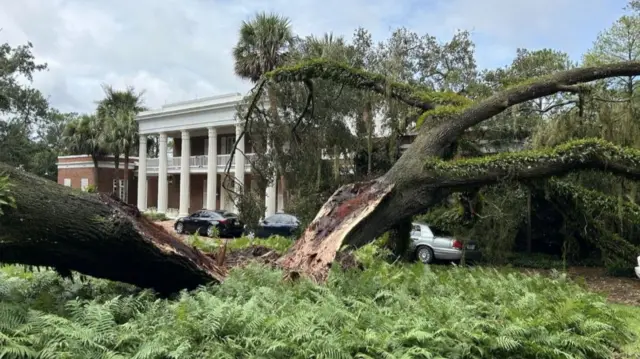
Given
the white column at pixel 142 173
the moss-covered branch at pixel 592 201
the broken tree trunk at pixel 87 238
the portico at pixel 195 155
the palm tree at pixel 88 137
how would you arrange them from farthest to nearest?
the palm tree at pixel 88 137 → the white column at pixel 142 173 → the portico at pixel 195 155 → the moss-covered branch at pixel 592 201 → the broken tree trunk at pixel 87 238

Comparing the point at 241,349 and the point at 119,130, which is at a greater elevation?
the point at 119,130

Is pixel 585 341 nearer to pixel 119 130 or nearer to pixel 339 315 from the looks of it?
pixel 339 315

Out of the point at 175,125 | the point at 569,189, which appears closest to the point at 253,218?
the point at 569,189

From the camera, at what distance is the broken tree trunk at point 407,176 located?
320 inches

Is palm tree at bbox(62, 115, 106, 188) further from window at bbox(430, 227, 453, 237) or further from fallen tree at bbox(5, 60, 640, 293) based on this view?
fallen tree at bbox(5, 60, 640, 293)

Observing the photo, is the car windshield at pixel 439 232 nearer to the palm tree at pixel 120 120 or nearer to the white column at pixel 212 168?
the white column at pixel 212 168

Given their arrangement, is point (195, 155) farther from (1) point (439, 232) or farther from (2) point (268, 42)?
(1) point (439, 232)

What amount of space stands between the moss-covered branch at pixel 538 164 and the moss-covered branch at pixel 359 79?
2.01 m

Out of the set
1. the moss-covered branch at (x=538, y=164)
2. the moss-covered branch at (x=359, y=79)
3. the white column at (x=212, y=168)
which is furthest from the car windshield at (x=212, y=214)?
the moss-covered branch at (x=538, y=164)

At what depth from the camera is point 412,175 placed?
29.4 ft

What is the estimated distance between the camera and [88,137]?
3775 centimetres

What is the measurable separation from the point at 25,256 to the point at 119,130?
30.1 meters

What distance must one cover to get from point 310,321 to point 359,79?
6.67 metres

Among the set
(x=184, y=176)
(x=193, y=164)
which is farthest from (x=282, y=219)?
(x=193, y=164)
